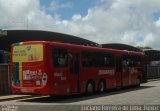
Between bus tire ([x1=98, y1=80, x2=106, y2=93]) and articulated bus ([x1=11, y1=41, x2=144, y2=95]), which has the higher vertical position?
articulated bus ([x1=11, y1=41, x2=144, y2=95])

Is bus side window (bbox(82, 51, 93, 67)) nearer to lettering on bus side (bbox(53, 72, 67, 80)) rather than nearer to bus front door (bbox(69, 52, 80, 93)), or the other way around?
bus front door (bbox(69, 52, 80, 93))

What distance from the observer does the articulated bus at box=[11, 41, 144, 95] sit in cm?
2080

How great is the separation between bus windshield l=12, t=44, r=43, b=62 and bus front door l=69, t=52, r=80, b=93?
2242mm

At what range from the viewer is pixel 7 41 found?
152ft

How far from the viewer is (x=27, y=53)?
2134cm

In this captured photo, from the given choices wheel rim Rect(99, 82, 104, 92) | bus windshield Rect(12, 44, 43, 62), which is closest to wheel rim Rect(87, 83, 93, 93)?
wheel rim Rect(99, 82, 104, 92)

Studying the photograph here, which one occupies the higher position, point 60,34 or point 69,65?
point 60,34

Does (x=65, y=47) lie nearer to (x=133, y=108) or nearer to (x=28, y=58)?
(x=28, y=58)

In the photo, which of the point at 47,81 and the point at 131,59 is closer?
the point at 47,81

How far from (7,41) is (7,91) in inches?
840

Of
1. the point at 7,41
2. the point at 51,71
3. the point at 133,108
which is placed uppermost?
the point at 7,41

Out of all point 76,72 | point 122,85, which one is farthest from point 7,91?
point 122,85

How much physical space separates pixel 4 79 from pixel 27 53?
14.8ft

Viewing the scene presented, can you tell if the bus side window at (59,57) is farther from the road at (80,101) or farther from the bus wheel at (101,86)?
the bus wheel at (101,86)
